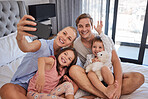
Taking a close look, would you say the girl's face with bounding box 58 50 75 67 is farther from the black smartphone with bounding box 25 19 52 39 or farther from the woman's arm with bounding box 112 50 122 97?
the woman's arm with bounding box 112 50 122 97

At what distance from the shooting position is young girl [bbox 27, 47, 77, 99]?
3.71ft

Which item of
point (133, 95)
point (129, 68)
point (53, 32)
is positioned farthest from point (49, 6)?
point (133, 95)

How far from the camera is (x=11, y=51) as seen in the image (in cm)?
189

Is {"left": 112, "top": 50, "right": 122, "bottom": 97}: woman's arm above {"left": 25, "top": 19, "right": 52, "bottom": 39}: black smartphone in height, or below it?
below

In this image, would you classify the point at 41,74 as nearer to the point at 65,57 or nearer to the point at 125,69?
the point at 65,57

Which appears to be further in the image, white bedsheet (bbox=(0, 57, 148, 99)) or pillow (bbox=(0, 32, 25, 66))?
pillow (bbox=(0, 32, 25, 66))

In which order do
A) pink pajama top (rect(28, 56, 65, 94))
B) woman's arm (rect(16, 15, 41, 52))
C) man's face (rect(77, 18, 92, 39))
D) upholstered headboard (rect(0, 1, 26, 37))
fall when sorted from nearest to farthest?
woman's arm (rect(16, 15, 41, 52)), pink pajama top (rect(28, 56, 65, 94)), man's face (rect(77, 18, 92, 39)), upholstered headboard (rect(0, 1, 26, 37))

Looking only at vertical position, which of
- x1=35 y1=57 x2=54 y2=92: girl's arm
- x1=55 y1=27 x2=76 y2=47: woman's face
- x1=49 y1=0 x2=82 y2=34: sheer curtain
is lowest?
x1=35 y1=57 x2=54 y2=92: girl's arm

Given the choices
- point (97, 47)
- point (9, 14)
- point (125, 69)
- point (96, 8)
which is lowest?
point (125, 69)

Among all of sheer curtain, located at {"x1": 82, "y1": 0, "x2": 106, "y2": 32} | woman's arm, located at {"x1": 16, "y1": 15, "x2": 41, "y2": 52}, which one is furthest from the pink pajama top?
sheer curtain, located at {"x1": 82, "y1": 0, "x2": 106, "y2": 32}

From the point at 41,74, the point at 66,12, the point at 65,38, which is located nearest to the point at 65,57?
the point at 65,38

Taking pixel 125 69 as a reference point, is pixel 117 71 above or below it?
above

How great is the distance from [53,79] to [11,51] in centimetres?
92

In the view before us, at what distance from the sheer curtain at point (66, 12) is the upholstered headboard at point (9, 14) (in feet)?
3.99
